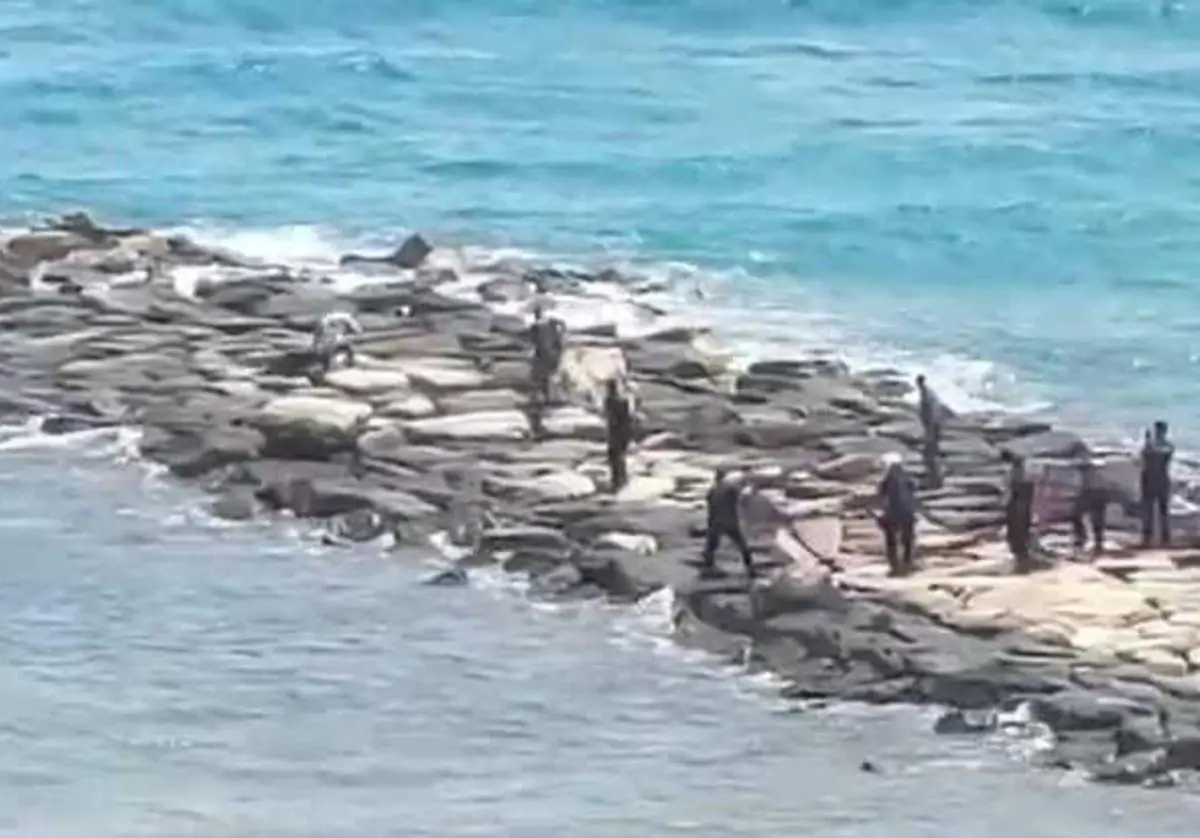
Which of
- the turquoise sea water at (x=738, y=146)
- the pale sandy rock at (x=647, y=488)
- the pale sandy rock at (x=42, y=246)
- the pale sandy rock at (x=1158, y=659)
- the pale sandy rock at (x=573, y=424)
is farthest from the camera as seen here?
the turquoise sea water at (x=738, y=146)

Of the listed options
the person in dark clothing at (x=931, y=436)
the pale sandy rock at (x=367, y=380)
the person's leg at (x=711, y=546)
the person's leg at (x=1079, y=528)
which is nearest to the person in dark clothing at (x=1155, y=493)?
the person's leg at (x=1079, y=528)

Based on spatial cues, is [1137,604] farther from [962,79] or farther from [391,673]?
[962,79]

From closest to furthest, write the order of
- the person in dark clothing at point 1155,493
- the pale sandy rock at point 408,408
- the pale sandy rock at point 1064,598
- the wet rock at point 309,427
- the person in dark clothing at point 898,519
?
the pale sandy rock at point 1064,598 < the person in dark clothing at point 898,519 < the person in dark clothing at point 1155,493 < the wet rock at point 309,427 < the pale sandy rock at point 408,408

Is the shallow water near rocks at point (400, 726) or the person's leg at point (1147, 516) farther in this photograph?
the person's leg at point (1147, 516)

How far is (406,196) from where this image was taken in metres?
73.2

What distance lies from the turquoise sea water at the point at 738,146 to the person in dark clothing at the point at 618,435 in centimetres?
918

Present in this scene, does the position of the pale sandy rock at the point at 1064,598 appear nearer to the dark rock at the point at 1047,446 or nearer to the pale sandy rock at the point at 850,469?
the pale sandy rock at the point at 850,469

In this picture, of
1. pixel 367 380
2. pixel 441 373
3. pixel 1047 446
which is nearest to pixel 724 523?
pixel 1047 446

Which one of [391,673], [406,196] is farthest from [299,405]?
[406,196]

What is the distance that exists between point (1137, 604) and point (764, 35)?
50.2m

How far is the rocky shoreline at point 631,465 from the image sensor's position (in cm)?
4144

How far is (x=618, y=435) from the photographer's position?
48.2 metres

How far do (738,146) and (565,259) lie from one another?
12.3 m

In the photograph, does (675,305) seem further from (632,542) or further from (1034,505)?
(632,542)
